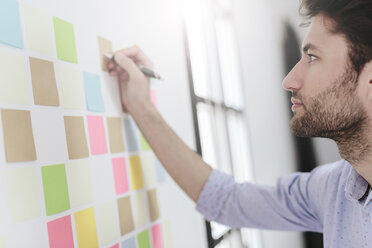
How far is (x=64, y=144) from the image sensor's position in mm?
632

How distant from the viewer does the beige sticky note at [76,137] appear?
0.65m

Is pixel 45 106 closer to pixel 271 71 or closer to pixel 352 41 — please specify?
pixel 352 41

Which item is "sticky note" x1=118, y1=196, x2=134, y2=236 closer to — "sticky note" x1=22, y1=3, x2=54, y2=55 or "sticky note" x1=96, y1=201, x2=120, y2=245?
"sticky note" x1=96, y1=201, x2=120, y2=245

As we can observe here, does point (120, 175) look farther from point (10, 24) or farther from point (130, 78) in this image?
point (10, 24)

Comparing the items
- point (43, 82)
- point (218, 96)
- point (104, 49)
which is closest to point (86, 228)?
point (43, 82)

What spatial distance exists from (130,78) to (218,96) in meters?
1.06

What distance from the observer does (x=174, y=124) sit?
111 cm

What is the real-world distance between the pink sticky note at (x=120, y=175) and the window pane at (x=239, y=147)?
3.97ft

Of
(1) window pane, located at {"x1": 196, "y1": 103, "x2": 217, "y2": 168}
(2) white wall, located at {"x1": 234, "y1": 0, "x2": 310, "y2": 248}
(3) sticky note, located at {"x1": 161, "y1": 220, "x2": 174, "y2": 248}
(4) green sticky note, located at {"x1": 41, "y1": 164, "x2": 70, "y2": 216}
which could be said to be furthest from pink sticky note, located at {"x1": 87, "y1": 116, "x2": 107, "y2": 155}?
(2) white wall, located at {"x1": 234, "y1": 0, "x2": 310, "y2": 248}

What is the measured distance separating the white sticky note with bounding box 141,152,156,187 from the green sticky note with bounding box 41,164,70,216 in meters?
0.29

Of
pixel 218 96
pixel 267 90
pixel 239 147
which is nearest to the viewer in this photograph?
pixel 218 96

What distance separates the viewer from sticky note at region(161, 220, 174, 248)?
96cm

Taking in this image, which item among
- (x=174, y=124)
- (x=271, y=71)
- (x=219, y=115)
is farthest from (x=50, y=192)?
(x=271, y=71)

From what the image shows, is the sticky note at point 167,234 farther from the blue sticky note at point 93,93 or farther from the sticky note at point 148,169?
the blue sticky note at point 93,93
